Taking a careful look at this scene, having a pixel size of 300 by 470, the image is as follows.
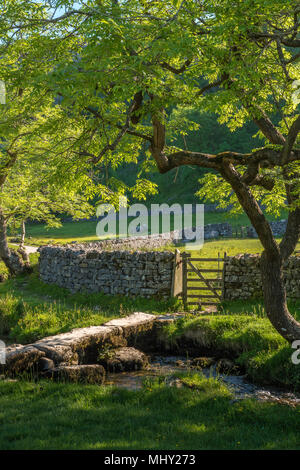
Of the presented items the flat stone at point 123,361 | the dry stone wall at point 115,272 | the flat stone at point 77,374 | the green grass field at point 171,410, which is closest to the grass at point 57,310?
the green grass field at point 171,410

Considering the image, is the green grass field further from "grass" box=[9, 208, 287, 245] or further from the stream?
"grass" box=[9, 208, 287, 245]

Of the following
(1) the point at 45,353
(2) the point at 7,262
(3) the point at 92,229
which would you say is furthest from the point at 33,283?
(3) the point at 92,229

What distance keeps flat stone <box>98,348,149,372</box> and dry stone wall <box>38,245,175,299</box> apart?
5.14 metres

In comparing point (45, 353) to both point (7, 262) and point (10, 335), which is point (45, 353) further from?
point (7, 262)

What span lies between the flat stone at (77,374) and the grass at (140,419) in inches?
17.1

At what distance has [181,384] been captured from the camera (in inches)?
374

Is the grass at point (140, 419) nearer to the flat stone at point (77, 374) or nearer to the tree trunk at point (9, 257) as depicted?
the flat stone at point (77, 374)

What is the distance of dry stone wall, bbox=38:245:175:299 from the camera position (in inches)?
661

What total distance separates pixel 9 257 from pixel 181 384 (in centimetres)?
1492

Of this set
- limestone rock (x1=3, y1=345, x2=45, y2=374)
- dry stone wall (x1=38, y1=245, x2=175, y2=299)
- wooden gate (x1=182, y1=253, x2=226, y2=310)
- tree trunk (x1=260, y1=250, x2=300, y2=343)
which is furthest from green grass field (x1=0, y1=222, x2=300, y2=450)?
dry stone wall (x1=38, y1=245, x2=175, y2=299)

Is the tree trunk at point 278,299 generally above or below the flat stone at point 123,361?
above

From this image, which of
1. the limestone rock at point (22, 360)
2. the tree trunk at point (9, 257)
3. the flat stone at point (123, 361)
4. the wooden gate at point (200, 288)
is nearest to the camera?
the limestone rock at point (22, 360)

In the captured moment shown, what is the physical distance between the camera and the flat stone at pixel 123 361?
11.1 m

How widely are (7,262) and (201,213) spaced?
37.1m
